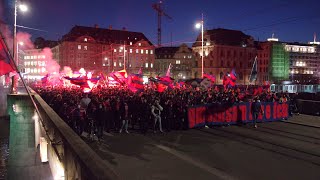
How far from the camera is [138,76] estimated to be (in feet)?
75.9

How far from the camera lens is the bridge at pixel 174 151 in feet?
23.3

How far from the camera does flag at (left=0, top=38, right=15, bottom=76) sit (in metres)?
7.77

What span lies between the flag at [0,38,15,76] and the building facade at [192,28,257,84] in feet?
268

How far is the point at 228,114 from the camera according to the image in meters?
18.5

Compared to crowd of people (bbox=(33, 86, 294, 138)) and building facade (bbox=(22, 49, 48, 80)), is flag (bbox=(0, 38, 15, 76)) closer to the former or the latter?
crowd of people (bbox=(33, 86, 294, 138))

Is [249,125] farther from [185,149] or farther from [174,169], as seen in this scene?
[174,169]

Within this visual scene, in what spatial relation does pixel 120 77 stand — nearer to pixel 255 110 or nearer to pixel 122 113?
pixel 122 113

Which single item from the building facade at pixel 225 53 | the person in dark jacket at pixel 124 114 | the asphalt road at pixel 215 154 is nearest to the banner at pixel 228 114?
the asphalt road at pixel 215 154

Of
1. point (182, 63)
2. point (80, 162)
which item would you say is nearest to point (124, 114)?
point (80, 162)

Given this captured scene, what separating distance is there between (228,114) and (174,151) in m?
7.24

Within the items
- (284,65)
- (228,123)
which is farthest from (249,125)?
(284,65)

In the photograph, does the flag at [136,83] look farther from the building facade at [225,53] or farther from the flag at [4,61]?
the building facade at [225,53]

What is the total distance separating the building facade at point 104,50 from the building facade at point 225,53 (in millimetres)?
16371

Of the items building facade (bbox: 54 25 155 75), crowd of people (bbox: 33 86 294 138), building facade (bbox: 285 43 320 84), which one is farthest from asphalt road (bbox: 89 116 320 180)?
building facade (bbox: 285 43 320 84)
